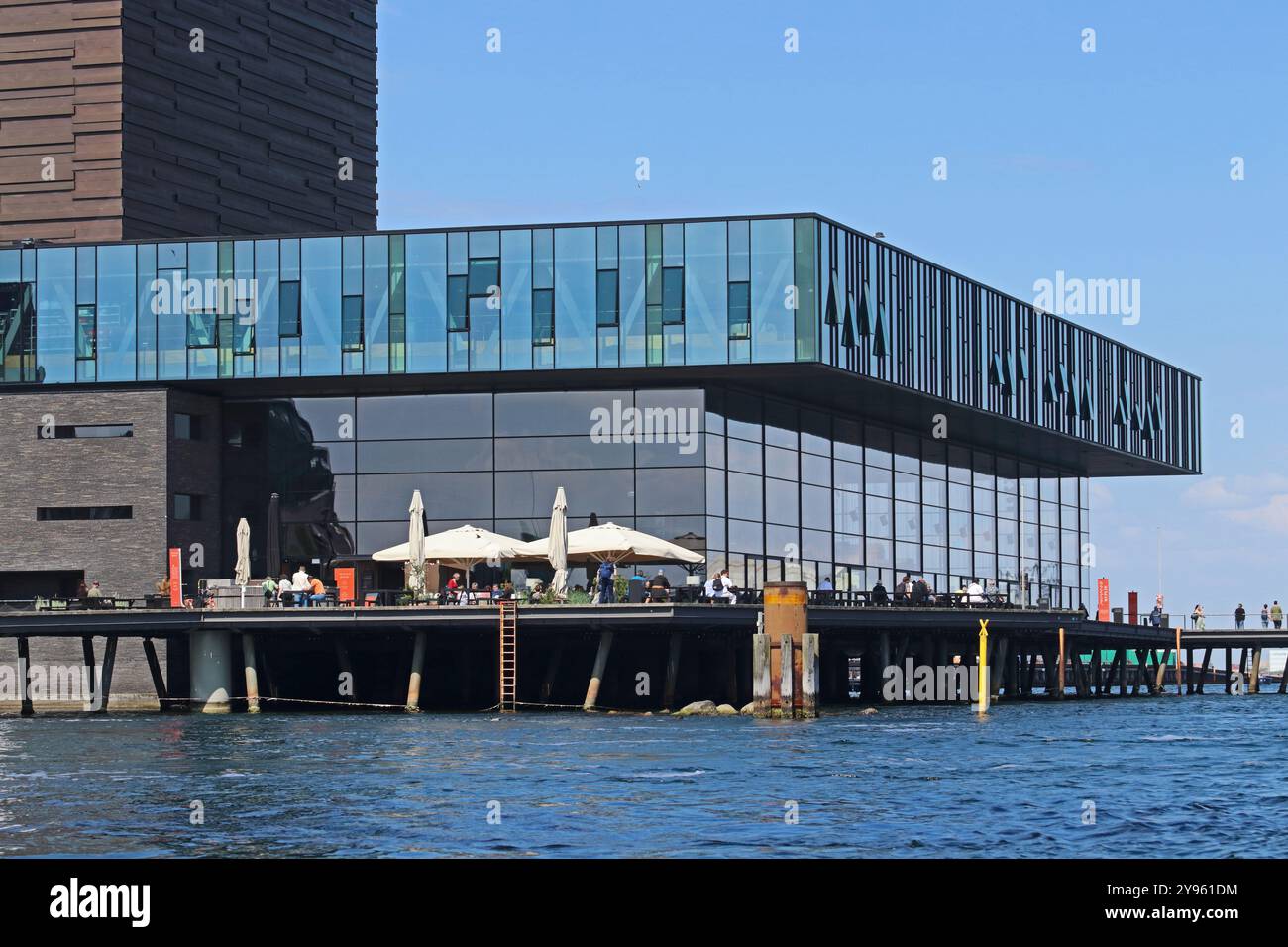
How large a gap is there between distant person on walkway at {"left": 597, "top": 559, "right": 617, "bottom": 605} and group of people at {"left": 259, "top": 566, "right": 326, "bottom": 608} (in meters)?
7.88

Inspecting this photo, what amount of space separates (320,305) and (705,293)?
40.8 feet

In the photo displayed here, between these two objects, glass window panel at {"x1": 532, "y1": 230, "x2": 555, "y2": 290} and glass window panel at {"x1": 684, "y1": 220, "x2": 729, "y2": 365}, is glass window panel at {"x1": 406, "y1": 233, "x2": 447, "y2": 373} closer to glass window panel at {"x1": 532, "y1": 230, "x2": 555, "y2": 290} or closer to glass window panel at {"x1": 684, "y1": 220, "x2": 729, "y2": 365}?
glass window panel at {"x1": 532, "y1": 230, "x2": 555, "y2": 290}

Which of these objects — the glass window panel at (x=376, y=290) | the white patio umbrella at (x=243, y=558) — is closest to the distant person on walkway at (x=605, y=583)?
the white patio umbrella at (x=243, y=558)

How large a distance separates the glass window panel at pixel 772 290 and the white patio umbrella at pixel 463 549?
9778 mm

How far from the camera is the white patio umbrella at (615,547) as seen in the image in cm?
5672

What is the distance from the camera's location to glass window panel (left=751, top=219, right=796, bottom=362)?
60.8m

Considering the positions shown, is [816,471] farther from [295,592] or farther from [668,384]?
[295,592]

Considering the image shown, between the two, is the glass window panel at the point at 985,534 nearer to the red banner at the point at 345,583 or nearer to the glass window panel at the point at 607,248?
the glass window panel at the point at 607,248

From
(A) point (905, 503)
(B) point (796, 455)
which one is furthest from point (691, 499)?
(A) point (905, 503)

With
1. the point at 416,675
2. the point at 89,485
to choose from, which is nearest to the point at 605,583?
the point at 416,675

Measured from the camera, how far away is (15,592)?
6347 centimetres
